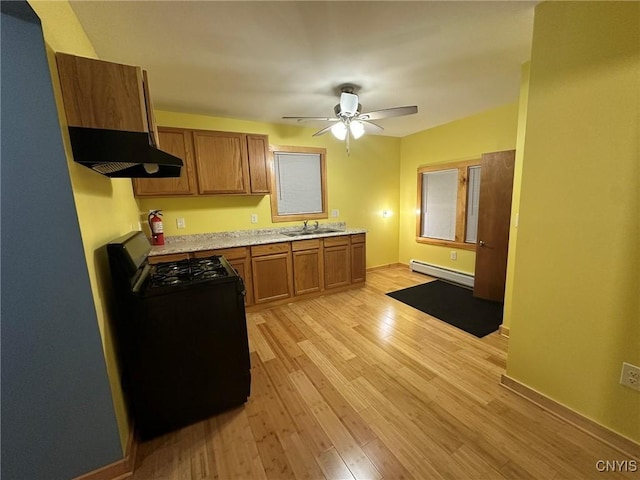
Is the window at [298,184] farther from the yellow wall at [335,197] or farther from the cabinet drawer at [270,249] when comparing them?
the cabinet drawer at [270,249]

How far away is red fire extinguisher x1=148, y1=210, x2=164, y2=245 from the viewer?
10.1 ft

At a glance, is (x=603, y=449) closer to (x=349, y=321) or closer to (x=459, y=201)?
(x=349, y=321)

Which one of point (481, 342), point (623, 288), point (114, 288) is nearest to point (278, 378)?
point (114, 288)

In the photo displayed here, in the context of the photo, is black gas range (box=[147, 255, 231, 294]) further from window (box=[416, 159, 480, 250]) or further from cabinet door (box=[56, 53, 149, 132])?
A: window (box=[416, 159, 480, 250])

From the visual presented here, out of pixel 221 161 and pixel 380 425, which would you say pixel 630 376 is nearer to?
pixel 380 425

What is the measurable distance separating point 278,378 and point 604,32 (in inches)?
114

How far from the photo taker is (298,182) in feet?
13.2

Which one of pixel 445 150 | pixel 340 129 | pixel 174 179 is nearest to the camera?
pixel 340 129

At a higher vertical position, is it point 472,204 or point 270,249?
point 472,204

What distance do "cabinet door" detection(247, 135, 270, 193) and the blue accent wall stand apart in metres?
2.33

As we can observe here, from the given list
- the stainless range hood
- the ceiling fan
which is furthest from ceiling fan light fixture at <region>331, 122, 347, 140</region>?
the stainless range hood

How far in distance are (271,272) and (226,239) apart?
800 millimetres

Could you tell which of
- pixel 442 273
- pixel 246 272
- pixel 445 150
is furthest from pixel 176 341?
pixel 445 150

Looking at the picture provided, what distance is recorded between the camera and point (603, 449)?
1404 millimetres
